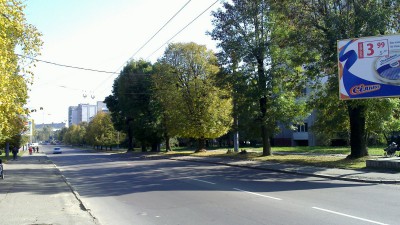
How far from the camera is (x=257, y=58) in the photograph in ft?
95.6

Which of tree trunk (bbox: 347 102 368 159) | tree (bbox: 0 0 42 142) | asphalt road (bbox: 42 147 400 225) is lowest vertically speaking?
asphalt road (bbox: 42 147 400 225)

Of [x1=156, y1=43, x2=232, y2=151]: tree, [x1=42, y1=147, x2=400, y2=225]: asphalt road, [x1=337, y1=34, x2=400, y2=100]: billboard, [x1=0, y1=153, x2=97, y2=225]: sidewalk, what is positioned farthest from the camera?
[x1=156, y1=43, x2=232, y2=151]: tree

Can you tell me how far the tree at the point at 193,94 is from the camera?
40.3 metres

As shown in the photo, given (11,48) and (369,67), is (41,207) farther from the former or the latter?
(369,67)

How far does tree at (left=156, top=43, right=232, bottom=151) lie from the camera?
4034 cm

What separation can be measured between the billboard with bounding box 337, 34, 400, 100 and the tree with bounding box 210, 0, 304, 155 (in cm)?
943

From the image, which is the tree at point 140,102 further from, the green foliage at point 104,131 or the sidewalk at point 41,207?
the sidewalk at point 41,207

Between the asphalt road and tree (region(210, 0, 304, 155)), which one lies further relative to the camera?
tree (region(210, 0, 304, 155))

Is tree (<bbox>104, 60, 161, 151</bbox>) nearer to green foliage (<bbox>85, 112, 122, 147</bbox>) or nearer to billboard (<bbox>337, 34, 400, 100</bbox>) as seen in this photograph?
green foliage (<bbox>85, 112, 122, 147</bbox>)

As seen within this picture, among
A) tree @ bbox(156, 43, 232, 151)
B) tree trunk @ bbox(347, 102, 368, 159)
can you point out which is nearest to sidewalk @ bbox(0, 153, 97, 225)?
tree trunk @ bbox(347, 102, 368, 159)

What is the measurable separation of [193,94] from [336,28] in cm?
2226

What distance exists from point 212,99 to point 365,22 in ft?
73.3

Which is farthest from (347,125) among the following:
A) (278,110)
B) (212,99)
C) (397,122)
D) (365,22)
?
(212,99)

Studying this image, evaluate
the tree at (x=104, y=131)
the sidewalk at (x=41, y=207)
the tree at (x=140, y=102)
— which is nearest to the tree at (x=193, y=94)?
the tree at (x=140, y=102)
